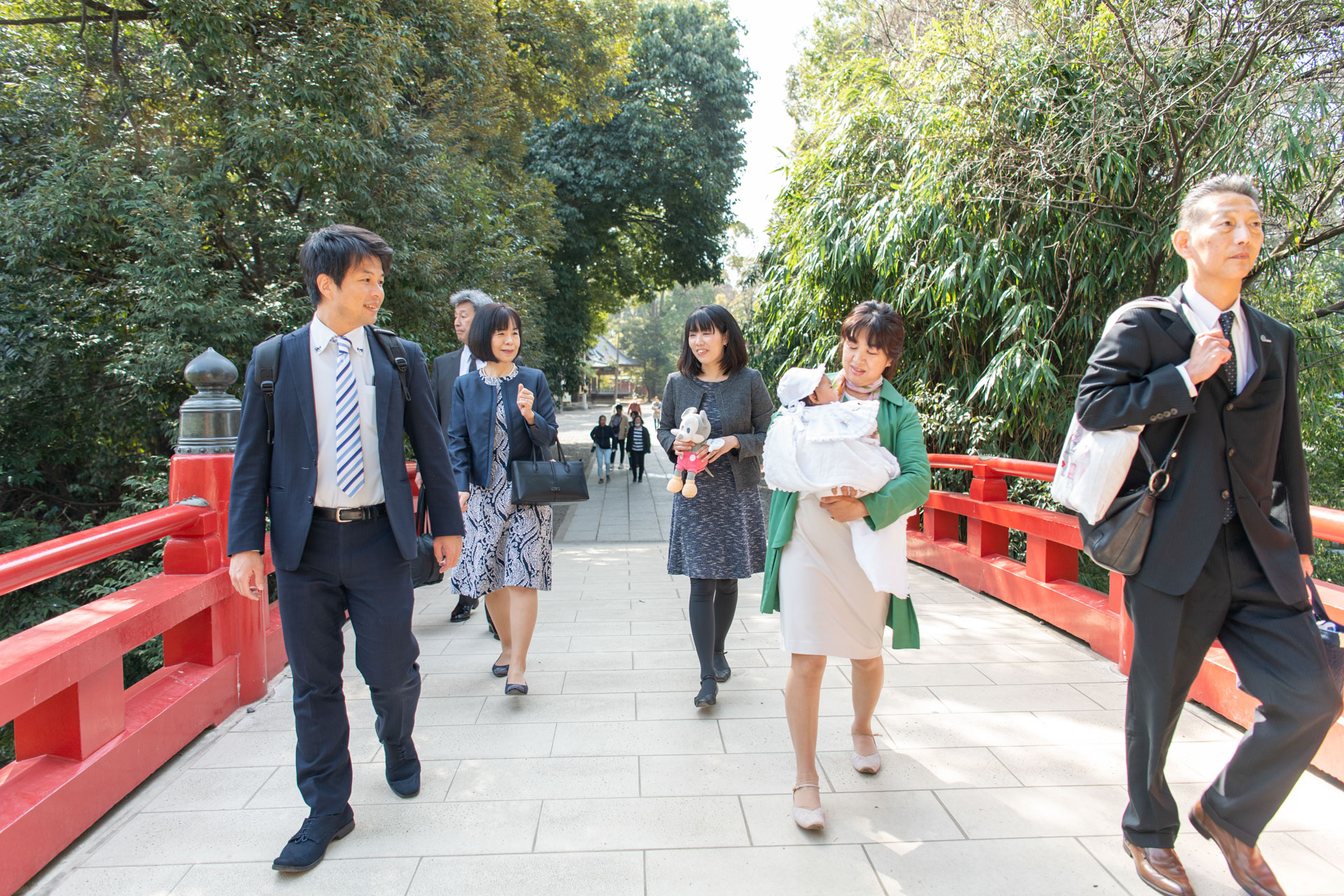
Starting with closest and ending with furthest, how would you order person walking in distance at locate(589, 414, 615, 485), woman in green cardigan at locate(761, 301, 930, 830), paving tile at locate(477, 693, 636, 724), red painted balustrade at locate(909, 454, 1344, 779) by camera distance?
woman in green cardigan at locate(761, 301, 930, 830), red painted balustrade at locate(909, 454, 1344, 779), paving tile at locate(477, 693, 636, 724), person walking in distance at locate(589, 414, 615, 485)

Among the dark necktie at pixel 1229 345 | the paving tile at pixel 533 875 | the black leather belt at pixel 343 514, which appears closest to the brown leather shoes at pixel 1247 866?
the dark necktie at pixel 1229 345

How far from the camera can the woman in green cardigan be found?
7.61ft

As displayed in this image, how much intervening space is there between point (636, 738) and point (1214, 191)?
243 centimetres

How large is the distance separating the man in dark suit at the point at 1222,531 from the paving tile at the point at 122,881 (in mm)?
2485

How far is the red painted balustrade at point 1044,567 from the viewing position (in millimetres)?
2797

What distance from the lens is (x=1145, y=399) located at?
1871 mm

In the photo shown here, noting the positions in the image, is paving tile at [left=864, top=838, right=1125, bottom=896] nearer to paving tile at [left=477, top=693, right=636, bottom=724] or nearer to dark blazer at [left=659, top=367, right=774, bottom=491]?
paving tile at [left=477, top=693, right=636, bottom=724]

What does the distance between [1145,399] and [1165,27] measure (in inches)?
181

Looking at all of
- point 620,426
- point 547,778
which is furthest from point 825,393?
point 620,426

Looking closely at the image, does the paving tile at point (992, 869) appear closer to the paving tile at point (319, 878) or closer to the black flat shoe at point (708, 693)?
the black flat shoe at point (708, 693)

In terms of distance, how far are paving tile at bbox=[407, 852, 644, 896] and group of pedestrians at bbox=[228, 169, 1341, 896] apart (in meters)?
0.34

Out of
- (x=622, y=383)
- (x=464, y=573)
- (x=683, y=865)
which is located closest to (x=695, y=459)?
(x=464, y=573)

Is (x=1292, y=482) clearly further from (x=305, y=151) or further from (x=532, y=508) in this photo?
(x=305, y=151)

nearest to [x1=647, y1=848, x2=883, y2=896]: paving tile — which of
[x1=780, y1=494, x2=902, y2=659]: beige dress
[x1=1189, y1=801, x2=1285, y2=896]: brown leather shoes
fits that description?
[x1=780, y1=494, x2=902, y2=659]: beige dress
